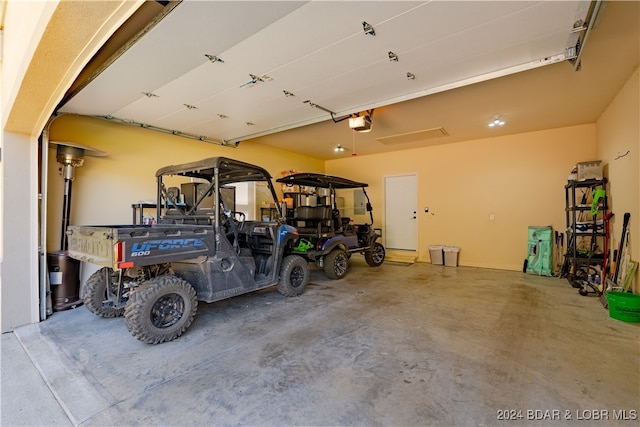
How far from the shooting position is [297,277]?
4.20 m

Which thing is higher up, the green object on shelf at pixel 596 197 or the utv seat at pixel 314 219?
the green object on shelf at pixel 596 197

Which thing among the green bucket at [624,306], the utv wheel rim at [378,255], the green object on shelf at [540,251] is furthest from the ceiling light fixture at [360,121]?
the green object on shelf at [540,251]

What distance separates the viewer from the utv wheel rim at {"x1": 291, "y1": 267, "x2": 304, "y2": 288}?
4.15 m

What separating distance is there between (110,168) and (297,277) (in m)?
3.28

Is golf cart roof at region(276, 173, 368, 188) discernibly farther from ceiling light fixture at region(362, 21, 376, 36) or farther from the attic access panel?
ceiling light fixture at region(362, 21, 376, 36)

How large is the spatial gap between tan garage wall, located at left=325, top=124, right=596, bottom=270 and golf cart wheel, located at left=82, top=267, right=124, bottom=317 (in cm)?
637

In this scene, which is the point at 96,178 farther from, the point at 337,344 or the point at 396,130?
the point at 396,130

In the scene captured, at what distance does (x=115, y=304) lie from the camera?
2980 mm

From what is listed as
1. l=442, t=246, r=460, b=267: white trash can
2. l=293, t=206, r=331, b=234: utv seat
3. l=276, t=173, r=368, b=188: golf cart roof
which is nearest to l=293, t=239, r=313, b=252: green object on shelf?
l=293, t=206, r=331, b=234: utv seat

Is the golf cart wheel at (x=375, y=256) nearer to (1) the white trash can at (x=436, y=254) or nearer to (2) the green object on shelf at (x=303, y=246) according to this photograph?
(1) the white trash can at (x=436, y=254)

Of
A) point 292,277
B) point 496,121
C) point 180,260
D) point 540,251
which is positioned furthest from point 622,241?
point 180,260

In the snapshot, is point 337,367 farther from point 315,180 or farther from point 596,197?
point 596,197

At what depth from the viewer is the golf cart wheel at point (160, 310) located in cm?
250

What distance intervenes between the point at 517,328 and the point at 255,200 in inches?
203
